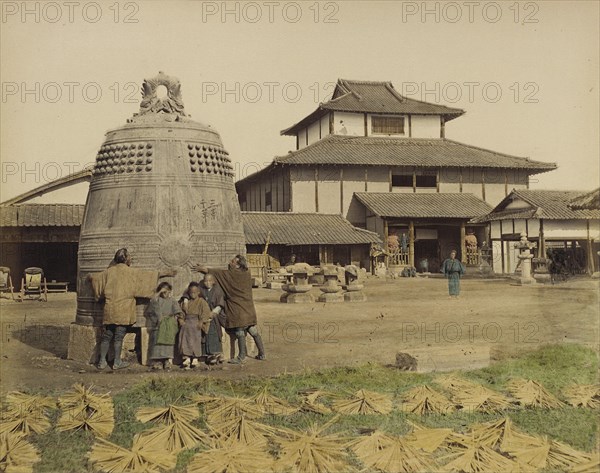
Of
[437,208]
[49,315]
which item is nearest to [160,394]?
[49,315]

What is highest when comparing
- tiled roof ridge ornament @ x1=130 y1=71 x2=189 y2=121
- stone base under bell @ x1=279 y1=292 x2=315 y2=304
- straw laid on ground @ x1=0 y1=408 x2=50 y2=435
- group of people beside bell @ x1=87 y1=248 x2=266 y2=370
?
tiled roof ridge ornament @ x1=130 y1=71 x2=189 y2=121

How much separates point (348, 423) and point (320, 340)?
4419 millimetres

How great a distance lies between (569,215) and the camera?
23.9 meters

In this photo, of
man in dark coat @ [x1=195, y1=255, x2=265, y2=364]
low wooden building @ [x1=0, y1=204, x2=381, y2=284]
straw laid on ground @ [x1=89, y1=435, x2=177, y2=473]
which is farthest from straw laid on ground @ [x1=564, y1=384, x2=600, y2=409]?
low wooden building @ [x1=0, y1=204, x2=381, y2=284]

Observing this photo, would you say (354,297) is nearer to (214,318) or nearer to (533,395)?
(214,318)

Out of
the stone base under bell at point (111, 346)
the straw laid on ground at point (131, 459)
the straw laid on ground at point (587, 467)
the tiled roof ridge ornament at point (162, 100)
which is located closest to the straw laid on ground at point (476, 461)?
the straw laid on ground at point (587, 467)

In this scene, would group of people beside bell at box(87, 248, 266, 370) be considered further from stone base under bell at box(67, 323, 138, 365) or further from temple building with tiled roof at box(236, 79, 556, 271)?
temple building with tiled roof at box(236, 79, 556, 271)

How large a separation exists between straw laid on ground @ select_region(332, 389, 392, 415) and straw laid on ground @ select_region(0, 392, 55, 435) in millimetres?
2550

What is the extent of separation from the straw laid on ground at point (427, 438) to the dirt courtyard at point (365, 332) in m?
2.36

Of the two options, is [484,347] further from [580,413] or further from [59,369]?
[59,369]

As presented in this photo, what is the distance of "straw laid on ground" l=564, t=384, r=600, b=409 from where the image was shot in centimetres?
577

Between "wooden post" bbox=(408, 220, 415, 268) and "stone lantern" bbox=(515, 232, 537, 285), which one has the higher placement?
"wooden post" bbox=(408, 220, 415, 268)

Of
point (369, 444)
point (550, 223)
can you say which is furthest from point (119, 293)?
point (550, 223)

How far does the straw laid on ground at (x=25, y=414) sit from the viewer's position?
16.4 ft
